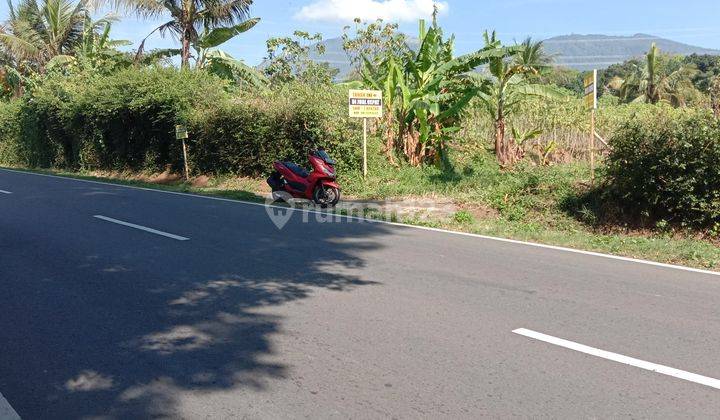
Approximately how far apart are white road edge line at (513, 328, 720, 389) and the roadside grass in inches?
154

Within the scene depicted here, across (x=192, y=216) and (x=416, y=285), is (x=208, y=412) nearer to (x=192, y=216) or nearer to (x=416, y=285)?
(x=416, y=285)

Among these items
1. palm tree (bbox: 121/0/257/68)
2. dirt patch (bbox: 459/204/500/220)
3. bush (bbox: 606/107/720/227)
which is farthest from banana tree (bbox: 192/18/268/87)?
bush (bbox: 606/107/720/227)

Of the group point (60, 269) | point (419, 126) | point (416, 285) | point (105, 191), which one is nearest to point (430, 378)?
point (416, 285)

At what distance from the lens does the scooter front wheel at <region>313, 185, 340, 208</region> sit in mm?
13188

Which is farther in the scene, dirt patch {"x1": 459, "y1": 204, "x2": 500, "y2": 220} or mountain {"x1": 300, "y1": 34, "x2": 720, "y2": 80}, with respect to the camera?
mountain {"x1": 300, "y1": 34, "x2": 720, "y2": 80}

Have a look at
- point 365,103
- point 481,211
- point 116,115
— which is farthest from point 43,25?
point 481,211

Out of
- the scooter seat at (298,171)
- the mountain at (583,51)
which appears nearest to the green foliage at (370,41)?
the mountain at (583,51)

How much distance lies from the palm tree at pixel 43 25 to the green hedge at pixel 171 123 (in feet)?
11.4

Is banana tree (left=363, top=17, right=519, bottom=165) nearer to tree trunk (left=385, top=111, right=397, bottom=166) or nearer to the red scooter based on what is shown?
tree trunk (left=385, top=111, right=397, bottom=166)

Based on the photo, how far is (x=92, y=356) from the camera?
461 cm

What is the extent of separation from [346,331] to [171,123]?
18.3 meters

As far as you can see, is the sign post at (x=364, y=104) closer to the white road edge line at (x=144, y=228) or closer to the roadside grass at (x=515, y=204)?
the roadside grass at (x=515, y=204)

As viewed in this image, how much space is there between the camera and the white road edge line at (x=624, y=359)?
4102 millimetres

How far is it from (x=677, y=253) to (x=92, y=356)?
732 cm
